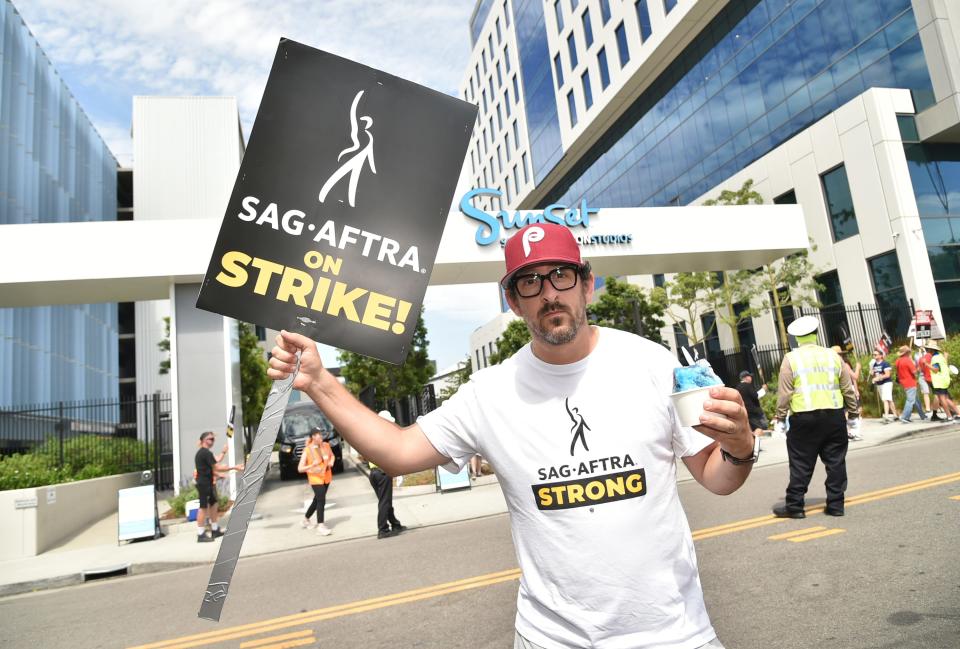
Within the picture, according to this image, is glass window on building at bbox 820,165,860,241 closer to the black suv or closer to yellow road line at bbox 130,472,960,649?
yellow road line at bbox 130,472,960,649

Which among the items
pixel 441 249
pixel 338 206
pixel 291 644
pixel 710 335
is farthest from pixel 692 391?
pixel 710 335

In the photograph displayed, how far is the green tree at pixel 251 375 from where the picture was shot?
28.0 meters

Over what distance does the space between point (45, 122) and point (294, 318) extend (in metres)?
34.7

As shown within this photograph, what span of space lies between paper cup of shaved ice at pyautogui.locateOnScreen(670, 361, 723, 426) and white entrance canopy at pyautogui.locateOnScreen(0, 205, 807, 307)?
13370 mm

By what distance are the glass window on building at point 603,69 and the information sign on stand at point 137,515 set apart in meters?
33.7

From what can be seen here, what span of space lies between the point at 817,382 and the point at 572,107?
37.9m

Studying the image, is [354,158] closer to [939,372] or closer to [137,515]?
[137,515]

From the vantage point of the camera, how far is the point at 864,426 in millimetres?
15656

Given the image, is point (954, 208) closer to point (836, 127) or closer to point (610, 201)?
point (836, 127)

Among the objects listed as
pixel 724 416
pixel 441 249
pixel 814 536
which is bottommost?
pixel 814 536

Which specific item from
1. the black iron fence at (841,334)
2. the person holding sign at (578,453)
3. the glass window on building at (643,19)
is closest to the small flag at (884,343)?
the black iron fence at (841,334)

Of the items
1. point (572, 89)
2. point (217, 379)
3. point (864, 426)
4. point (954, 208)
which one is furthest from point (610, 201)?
point (217, 379)

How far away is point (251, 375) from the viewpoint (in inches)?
1160

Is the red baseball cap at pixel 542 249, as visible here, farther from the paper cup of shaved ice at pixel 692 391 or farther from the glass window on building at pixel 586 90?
the glass window on building at pixel 586 90
